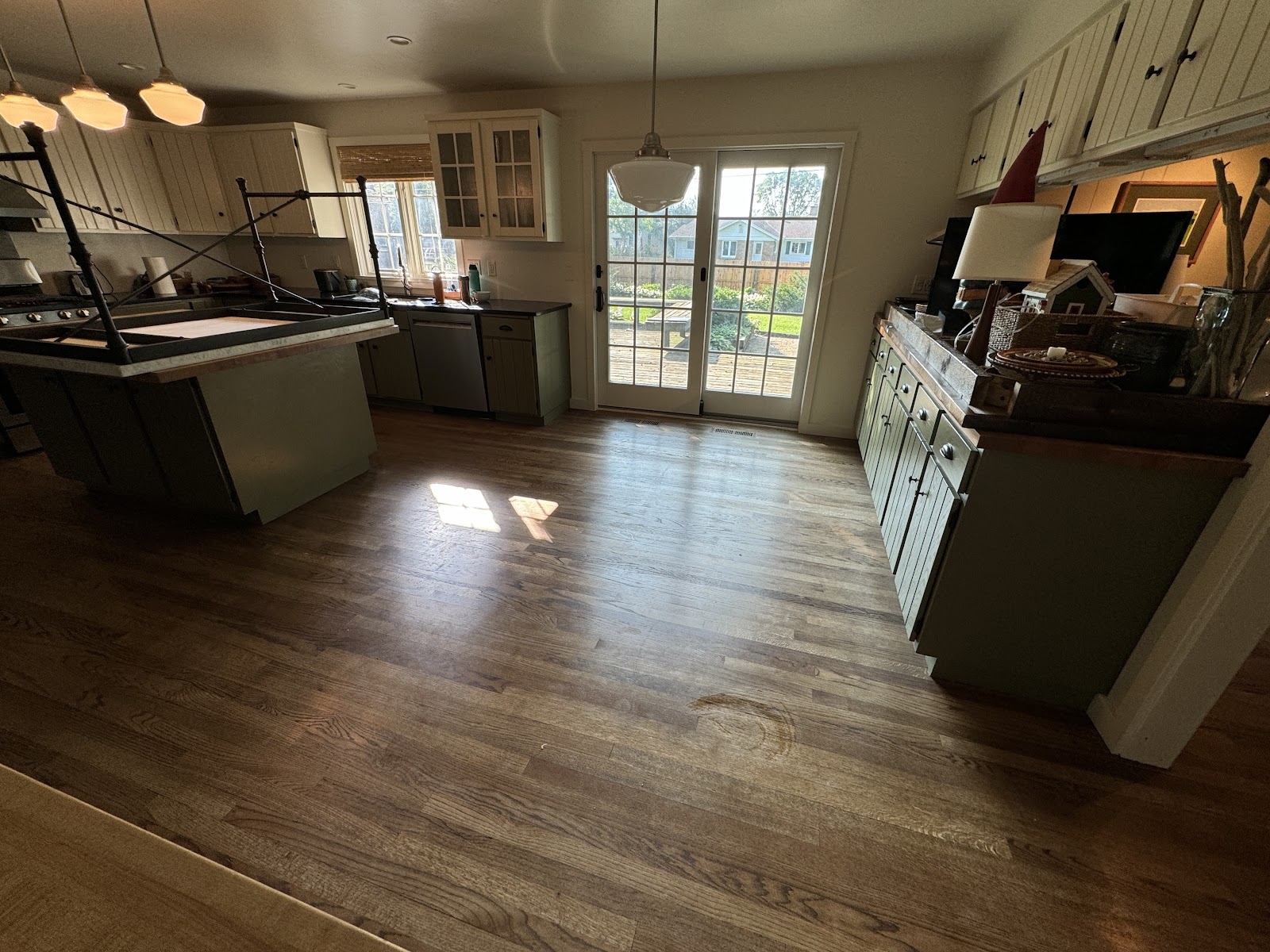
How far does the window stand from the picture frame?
4222mm

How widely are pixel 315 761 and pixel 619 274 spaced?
11.7ft

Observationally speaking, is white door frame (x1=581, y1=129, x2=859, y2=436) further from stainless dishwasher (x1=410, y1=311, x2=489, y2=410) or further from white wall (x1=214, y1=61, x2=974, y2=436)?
stainless dishwasher (x1=410, y1=311, x2=489, y2=410)

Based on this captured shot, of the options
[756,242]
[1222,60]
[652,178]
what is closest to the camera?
[1222,60]

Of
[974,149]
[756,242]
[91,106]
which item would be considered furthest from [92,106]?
[974,149]

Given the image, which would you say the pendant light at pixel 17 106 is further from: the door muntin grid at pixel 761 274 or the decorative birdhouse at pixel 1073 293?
the decorative birdhouse at pixel 1073 293

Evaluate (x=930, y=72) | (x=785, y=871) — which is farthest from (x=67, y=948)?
(x=930, y=72)

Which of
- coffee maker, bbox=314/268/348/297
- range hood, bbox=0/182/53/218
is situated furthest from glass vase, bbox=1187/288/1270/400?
range hood, bbox=0/182/53/218

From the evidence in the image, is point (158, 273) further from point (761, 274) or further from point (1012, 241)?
point (1012, 241)

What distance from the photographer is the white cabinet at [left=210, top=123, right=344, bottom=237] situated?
3.93 meters

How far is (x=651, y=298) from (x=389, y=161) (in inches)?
95.1

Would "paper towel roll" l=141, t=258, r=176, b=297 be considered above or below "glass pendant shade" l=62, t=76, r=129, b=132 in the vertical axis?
below

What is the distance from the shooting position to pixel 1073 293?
1562mm

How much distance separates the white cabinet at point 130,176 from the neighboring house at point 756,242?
4200 millimetres

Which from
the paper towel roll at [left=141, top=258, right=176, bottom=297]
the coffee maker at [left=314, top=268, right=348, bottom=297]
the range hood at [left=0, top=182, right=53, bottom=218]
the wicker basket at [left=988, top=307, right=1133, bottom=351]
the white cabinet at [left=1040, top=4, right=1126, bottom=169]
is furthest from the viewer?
the coffee maker at [left=314, top=268, right=348, bottom=297]
